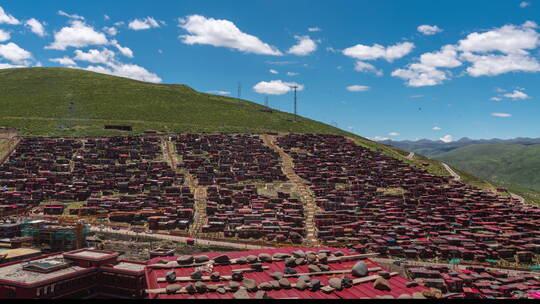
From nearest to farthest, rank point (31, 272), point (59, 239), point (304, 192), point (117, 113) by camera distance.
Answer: point (31, 272) < point (59, 239) < point (304, 192) < point (117, 113)

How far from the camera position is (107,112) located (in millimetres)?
159500

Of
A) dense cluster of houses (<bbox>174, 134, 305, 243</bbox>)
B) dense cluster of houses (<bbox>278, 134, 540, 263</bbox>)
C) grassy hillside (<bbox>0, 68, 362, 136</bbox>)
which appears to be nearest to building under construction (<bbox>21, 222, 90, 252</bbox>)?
dense cluster of houses (<bbox>174, 134, 305, 243</bbox>)

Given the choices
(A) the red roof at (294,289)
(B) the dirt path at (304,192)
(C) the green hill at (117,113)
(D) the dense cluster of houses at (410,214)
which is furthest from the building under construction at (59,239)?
(C) the green hill at (117,113)

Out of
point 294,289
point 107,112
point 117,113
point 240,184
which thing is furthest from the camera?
point 117,113

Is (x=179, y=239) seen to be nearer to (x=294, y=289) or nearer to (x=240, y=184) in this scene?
(x=240, y=184)

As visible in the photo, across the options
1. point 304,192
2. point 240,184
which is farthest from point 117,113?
point 304,192

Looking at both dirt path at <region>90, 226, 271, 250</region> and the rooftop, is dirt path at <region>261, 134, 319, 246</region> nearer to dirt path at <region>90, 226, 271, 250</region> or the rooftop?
dirt path at <region>90, 226, 271, 250</region>

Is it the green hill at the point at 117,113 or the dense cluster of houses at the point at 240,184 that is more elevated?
the green hill at the point at 117,113

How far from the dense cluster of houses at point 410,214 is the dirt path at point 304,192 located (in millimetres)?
1437

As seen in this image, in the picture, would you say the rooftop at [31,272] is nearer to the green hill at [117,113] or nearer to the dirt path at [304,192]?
the dirt path at [304,192]

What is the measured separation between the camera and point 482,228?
68.8m

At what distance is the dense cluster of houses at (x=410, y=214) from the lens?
193ft

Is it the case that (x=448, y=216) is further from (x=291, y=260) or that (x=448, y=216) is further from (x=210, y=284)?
(x=210, y=284)

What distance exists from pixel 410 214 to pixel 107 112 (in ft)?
421
